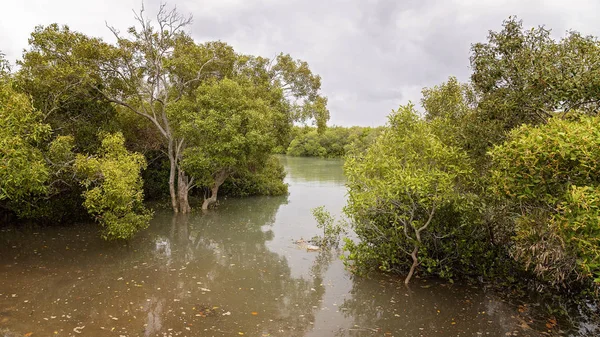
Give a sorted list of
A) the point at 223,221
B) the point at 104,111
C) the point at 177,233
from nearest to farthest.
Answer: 1. the point at 177,233
2. the point at 104,111
3. the point at 223,221

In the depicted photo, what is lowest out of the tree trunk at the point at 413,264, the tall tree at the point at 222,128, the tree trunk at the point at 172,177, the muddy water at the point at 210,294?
the muddy water at the point at 210,294

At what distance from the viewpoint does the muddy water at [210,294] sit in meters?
8.24

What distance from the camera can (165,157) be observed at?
2427 centimetres

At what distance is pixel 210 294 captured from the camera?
10.1m

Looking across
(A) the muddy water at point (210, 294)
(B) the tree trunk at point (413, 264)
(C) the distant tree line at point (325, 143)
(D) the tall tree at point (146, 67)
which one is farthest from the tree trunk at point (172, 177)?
(C) the distant tree line at point (325, 143)

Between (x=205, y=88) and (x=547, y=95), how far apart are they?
14.5m

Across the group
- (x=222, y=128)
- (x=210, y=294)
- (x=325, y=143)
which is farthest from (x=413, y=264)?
(x=325, y=143)

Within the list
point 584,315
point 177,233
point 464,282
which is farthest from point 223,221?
point 584,315

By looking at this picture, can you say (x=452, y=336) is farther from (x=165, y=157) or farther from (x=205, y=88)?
(x=165, y=157)

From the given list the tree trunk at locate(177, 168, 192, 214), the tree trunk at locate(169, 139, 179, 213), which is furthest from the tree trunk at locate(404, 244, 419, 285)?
the tree trunk at locate(169, 139, 179, 213)

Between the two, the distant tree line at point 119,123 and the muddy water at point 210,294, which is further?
the distant tree line at point 119,123

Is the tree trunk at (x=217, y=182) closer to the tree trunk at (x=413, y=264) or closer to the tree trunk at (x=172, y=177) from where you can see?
the tree trunk at (x=172, y=177)

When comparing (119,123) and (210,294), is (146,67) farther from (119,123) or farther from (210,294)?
(210,294)

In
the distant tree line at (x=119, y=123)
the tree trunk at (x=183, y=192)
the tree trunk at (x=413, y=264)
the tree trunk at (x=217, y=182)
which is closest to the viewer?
the tree trunk at (x=413, y=264)
